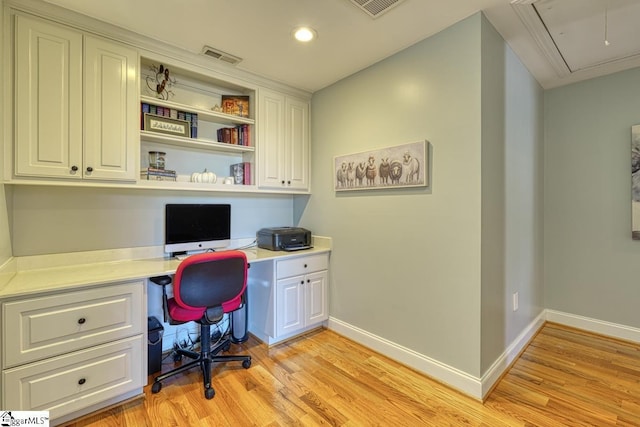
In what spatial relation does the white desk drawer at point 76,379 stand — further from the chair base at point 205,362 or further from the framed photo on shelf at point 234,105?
the framed photo on shelf at point 234,105

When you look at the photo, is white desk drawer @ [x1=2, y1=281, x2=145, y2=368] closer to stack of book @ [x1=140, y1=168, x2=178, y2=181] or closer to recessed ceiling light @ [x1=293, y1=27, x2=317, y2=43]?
stack of book @ [x1=140, y1=168, x2=178, y2=181]

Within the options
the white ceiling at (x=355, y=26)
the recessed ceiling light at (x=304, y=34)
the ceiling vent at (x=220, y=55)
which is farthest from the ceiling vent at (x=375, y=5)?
the ceiling vent at (x=220, y=55)

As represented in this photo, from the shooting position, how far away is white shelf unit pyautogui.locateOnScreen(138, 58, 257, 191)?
2.32m

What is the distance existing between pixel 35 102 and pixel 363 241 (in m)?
2.44

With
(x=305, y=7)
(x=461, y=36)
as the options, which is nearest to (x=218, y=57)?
(x=305, y=7)

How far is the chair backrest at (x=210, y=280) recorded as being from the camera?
6.11ft

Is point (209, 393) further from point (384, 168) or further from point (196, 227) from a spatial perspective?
point (384, 168)

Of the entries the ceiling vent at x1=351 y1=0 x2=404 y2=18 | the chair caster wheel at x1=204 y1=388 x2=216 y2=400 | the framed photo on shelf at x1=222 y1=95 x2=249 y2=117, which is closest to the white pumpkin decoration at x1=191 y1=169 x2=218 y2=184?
the framed photo on shelf at x1=222 y1=95 x2=249 y2=117

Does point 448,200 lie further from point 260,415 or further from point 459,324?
point 260,415

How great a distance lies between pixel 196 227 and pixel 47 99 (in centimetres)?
123

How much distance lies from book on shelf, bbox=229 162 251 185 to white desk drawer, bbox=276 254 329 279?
0.85m

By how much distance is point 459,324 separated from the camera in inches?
78.5

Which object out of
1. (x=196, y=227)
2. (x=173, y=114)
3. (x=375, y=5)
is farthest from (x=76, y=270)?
(x=375, y=5)

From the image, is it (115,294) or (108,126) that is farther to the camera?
(108,126)
